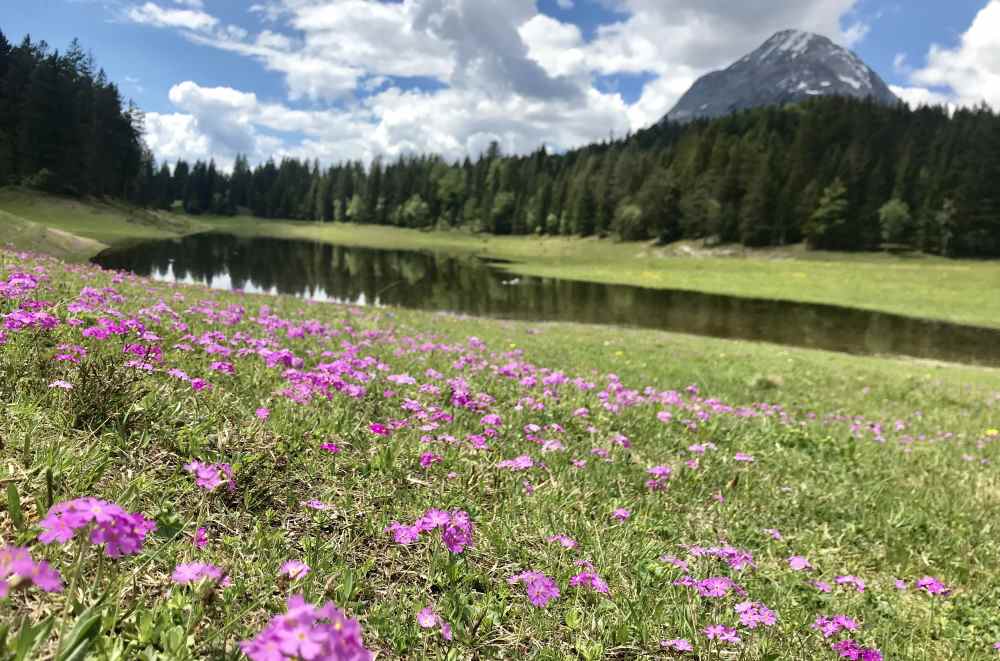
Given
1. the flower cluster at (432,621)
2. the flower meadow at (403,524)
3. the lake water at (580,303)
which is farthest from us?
the lake water at (580,303)

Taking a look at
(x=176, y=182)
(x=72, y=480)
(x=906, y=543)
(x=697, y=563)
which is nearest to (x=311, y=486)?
(x=72, y=480)

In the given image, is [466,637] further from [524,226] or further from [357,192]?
[357,192]

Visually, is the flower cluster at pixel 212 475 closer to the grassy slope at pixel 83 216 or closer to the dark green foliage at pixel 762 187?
the grassy slope at pixel 83 216

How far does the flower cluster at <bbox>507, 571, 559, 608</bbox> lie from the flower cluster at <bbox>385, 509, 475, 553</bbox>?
0.36 metres

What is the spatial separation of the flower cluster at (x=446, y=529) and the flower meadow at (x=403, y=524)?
0.05 feet

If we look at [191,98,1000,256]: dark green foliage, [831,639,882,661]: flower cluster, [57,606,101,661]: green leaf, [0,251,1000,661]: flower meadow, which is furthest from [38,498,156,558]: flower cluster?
[191,98,1000,256]: dark green foliage

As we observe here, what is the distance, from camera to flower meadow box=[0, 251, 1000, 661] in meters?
2.29

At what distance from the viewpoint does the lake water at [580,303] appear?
106 feet

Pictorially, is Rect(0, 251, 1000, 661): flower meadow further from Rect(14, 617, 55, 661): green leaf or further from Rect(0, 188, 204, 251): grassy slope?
Rect(0, 188, 204, 251): grassy slope

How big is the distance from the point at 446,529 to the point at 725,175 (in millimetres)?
111694

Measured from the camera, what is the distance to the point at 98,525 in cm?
176

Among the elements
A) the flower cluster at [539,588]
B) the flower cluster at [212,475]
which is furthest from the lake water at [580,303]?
the flower cluster at [212,475]

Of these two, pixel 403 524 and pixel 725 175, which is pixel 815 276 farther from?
pixel 403 524

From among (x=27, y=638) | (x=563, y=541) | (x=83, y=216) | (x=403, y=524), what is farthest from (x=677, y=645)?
(x=83, y=216)
